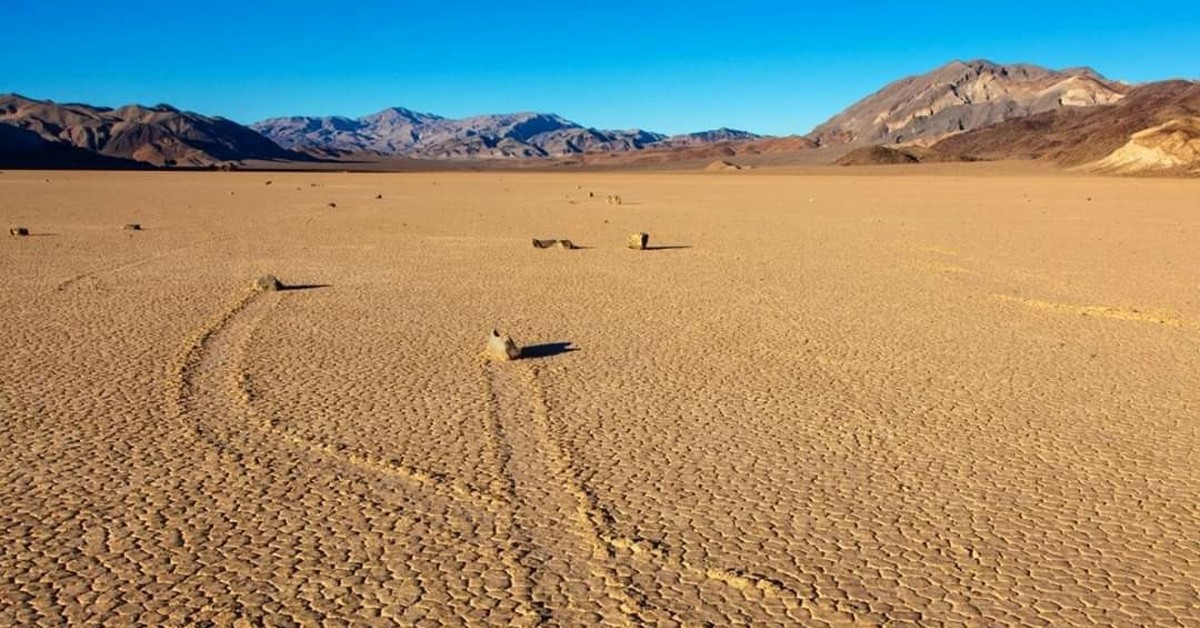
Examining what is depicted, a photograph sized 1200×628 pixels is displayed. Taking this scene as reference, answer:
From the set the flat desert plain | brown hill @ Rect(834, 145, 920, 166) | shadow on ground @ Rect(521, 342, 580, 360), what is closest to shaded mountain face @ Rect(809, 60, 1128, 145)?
brown hill @ Rect(834, 145, 920, 166)

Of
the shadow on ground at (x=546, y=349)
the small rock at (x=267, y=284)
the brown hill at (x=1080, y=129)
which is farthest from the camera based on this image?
the brown hill at (x=1080, y=129)

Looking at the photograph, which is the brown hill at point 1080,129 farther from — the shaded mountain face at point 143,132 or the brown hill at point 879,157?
the shaded mountain face at point 143,132

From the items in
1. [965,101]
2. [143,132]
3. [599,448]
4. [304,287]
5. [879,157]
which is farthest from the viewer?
[965,101]

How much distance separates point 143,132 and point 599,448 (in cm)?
15512

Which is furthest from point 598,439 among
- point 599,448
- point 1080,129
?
point 1080,129

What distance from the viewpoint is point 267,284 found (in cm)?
1201

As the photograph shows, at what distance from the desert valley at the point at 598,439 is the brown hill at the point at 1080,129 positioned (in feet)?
231

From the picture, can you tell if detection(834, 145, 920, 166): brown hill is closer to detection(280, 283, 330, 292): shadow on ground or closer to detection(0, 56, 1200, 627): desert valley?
detection(0, 56, 1200, 627): desert valley

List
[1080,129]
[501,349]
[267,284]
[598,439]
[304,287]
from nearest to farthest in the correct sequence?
[598,439] < [501,349] < [267,284] < [304,287] < [1080,129]

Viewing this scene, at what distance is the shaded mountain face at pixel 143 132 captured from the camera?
5418 inches

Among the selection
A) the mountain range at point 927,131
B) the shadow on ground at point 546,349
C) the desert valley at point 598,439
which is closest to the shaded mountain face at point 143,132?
the mountain range at point 927,131

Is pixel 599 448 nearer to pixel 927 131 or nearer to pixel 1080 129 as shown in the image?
pixel 1080 129

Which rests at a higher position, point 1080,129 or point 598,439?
point 1080,129

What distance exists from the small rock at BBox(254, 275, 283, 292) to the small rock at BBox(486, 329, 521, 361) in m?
4.40
